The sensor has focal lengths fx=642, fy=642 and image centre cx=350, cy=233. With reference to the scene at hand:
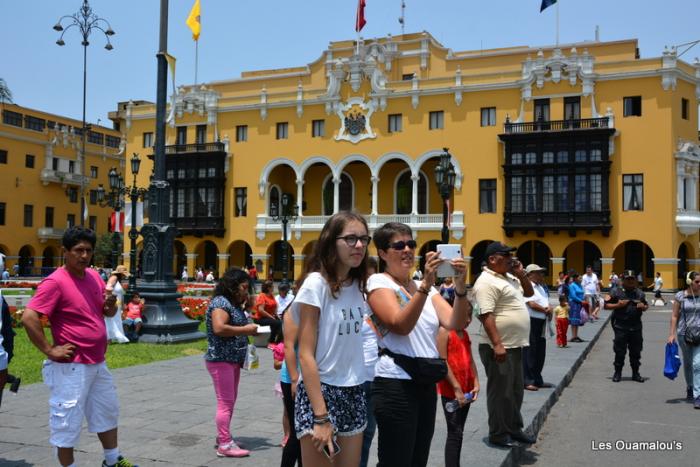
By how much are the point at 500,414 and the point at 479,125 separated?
104 feet

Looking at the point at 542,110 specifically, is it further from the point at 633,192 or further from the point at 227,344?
the point at 227,344

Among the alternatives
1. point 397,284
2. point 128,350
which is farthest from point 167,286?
point 397,284

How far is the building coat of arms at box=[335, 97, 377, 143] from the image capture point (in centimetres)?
3850

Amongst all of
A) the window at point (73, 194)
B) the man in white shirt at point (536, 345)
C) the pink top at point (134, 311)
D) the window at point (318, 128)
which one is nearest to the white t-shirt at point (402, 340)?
the man in white shirt at point (536, 345)

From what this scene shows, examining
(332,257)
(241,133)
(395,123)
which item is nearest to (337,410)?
(332,257)

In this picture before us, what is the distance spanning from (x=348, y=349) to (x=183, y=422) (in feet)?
12.8

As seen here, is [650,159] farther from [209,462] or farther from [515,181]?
[209,462]

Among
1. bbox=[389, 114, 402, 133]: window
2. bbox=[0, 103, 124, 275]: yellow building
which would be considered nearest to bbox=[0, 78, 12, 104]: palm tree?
bbox=[0, 103, 124, 275]: yellow building

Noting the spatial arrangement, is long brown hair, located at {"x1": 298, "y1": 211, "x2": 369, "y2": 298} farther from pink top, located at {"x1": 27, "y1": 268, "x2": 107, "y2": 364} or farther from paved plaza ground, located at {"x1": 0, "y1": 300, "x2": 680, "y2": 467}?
paved plaza ground, located at {"x1": 0, "y1": 300, "x2": 680, "y2": 467}

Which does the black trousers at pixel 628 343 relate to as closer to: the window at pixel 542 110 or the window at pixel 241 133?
the window at pixel 542 110

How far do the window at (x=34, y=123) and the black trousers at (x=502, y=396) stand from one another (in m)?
54.7

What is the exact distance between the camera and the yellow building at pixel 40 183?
47.6 metres

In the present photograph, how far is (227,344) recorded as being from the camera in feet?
18.6

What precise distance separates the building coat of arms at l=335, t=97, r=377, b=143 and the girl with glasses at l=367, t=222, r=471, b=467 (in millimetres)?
34985
